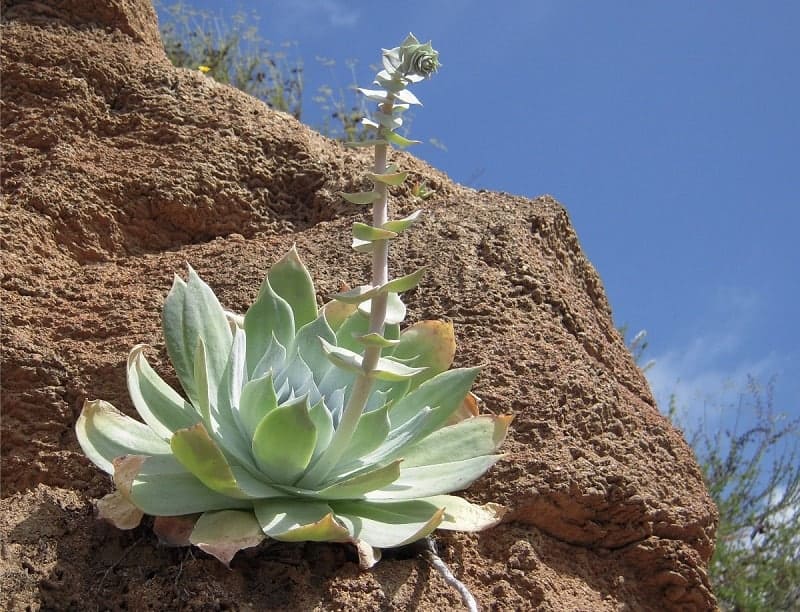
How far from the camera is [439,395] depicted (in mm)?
2684

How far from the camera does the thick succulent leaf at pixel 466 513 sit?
98.3 inches

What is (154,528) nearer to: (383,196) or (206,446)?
(206,446)

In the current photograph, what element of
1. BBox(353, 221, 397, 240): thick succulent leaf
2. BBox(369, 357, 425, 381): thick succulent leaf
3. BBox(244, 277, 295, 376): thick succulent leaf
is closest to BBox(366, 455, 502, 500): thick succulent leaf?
BBox(369, 357, 425, 381): thick succulent leaf

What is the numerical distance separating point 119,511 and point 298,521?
0.46 m

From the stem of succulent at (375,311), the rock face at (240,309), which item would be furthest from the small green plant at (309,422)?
the rock face at (240,309)

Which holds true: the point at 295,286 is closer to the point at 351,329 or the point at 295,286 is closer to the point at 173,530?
the point at 351,329

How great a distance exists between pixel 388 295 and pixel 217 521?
2.15ft

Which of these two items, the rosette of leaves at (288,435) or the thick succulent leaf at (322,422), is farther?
the thick succulent leaf at (322,422)

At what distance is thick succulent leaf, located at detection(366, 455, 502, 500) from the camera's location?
8.13ft

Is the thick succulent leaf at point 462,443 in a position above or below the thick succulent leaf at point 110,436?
above

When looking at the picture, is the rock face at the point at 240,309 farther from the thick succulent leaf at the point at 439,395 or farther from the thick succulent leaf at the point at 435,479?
the thick succulent leaf at the point at 439,395

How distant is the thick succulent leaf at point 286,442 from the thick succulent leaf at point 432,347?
53 cm

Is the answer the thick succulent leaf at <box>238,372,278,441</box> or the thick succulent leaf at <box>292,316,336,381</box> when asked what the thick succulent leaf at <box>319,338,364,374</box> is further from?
the thick succulent leaf at <box>292,316,336,381</box>

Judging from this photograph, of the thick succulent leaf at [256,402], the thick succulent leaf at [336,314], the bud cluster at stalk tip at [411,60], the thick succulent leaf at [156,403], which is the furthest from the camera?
the thick succulent leaf at [336,314]
